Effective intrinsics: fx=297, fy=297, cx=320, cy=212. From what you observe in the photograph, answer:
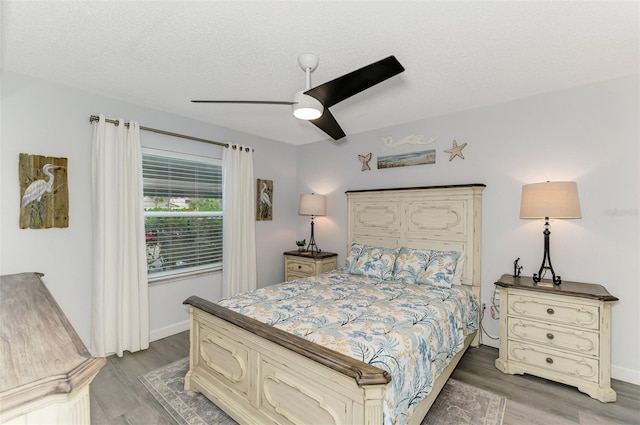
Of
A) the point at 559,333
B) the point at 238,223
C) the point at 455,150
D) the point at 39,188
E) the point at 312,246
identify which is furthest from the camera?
the point at 312,246

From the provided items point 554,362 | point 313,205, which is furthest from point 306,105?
point 554,362

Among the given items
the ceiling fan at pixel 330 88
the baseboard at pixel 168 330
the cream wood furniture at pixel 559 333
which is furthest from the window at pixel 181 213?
the cream wood furniture at pixel 559 333

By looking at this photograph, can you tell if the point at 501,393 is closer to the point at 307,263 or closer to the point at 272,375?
the point at 272,375

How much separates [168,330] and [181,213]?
54.7 inches

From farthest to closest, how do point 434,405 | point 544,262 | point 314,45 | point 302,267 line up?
point 302,267 → point 544,262 → point 434,405 → point 314,45

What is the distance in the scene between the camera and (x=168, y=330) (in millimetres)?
3484

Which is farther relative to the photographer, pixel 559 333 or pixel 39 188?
pixel 39 188

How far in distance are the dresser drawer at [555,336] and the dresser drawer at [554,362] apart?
5 cm

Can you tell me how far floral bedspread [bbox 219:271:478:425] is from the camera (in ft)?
5.38

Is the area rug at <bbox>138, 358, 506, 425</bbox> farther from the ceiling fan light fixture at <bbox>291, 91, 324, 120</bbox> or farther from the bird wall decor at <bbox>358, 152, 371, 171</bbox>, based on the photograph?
the bird wall decor at <bbox>358, 152, 371, 171</bbox>

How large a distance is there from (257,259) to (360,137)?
2.36m

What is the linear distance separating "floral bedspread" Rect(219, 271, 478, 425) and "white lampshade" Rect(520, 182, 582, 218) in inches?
40.6

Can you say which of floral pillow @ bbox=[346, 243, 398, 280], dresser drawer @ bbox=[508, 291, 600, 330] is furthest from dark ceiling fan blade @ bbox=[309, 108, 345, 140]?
dresser drawer @ bbox=[508, 291, 600, 330]

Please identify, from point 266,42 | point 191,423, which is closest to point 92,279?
point 191,423
